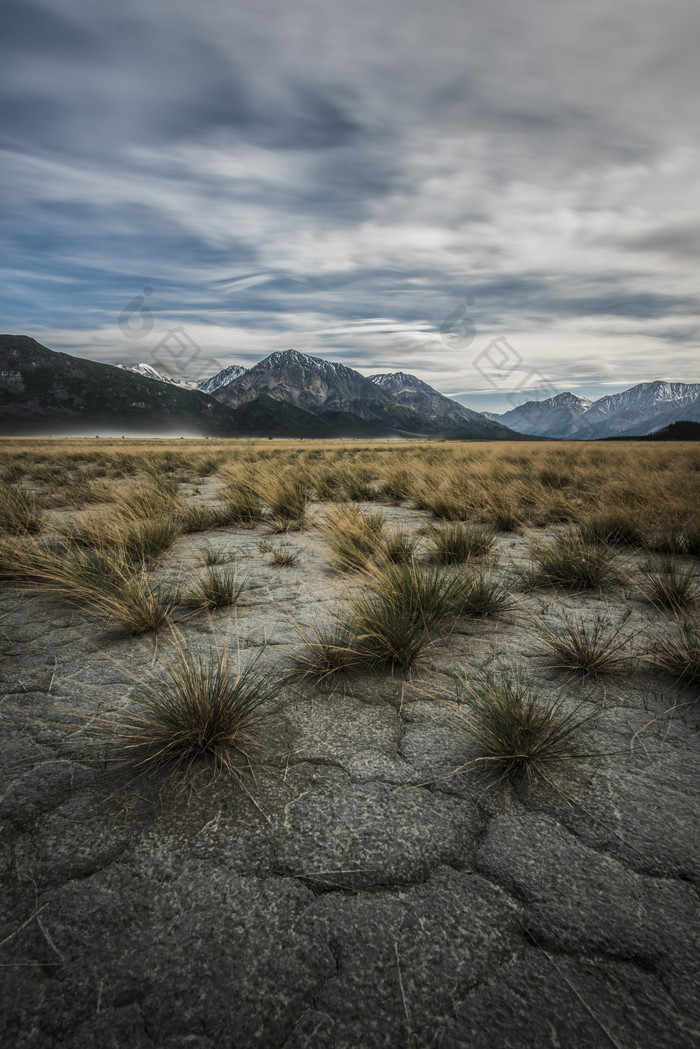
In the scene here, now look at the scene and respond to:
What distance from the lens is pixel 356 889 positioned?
3.38ft

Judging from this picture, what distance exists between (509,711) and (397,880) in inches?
24.3

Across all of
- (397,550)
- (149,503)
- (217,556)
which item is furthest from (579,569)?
(149,503)

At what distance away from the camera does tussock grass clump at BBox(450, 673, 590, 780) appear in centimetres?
138

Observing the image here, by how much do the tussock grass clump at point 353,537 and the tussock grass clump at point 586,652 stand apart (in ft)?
4.66

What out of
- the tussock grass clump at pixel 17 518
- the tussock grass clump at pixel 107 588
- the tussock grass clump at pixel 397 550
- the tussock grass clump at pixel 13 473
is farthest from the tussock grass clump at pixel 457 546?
the tussock grass clump at pixel 13 473

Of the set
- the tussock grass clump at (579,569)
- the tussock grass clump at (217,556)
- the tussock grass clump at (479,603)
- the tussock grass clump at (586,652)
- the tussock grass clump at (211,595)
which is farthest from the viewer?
the tussock grass clump at (217,556)

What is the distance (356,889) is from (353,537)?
2.87m

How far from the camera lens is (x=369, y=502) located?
23.0ft

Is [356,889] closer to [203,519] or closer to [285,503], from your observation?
[203,519]

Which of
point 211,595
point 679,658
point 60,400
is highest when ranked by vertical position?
point 60,400

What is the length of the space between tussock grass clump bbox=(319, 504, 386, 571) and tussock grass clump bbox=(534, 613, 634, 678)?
4.66 ft

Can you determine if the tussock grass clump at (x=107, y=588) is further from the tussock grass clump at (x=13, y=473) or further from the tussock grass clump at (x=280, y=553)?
the tussock grass clump at (x=13, y=473)

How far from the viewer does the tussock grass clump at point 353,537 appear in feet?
11.3

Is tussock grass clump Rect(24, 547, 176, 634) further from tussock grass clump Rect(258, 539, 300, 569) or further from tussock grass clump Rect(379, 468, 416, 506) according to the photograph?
tussock grass clump Rect(379, 468, 416, 506)
